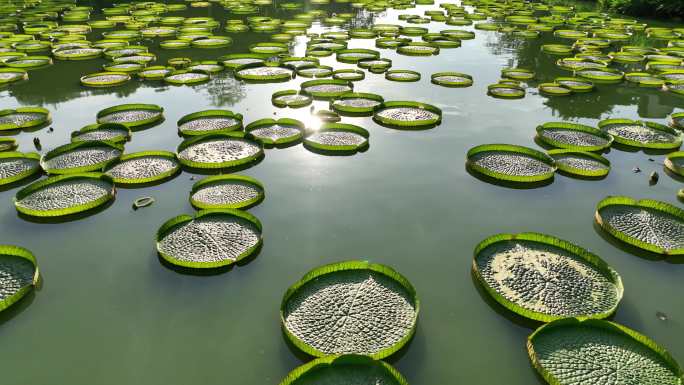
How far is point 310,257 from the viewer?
5734 millimetres

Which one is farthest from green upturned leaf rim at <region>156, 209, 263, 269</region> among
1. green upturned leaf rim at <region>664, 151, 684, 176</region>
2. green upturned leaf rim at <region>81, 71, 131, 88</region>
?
green upturned leaf rim at <region>81, 71, 131, 88</region>

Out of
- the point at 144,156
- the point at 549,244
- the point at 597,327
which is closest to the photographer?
the point at 597,327

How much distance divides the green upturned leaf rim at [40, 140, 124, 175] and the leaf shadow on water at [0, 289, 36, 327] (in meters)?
2.93

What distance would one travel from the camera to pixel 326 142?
8.70 metres

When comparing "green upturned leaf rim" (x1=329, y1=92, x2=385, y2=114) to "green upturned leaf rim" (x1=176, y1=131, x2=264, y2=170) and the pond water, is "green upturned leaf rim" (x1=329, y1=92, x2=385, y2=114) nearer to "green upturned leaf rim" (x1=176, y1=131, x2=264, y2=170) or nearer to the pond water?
the pond water

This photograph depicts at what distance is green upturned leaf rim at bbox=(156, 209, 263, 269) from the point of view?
17.4 ft

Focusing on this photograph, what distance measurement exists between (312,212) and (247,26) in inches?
654

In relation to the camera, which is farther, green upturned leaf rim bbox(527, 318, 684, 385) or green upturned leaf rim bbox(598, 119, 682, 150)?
green upturned leaf rim bbox(598, 119, 682, 150)

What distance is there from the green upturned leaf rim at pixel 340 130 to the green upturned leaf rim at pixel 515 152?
7.17ft

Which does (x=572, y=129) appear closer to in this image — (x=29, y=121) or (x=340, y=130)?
(x=340, y=130)

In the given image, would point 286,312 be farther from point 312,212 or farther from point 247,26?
point 247,26

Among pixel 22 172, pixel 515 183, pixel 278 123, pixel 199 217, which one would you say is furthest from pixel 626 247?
pixel 22 172

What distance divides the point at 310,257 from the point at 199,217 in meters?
1.79

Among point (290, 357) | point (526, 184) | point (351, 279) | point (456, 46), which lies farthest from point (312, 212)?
point (456, 46)
